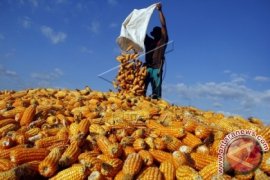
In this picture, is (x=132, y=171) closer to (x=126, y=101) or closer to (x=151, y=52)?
(x=126, y=101)

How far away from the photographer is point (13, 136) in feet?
18.5

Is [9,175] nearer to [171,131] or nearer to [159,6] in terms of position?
[171,131]

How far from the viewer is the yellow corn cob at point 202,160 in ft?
15.9

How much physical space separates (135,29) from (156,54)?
1.33m

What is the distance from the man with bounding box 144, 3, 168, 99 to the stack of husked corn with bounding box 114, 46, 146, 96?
73 cm

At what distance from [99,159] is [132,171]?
55 cm

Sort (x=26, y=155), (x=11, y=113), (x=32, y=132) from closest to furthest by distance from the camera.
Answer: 1. (x=26, y=155)
2. (x=32, y=132)
3. (x=11, y=113)

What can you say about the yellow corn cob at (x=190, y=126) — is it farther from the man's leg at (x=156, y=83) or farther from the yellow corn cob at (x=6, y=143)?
the man's leg at (x=156, y=83)

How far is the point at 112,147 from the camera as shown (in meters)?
5.05

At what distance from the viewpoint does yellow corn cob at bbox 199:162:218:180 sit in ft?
14.5

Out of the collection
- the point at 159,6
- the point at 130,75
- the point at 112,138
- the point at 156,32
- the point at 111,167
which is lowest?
the point at 111,167

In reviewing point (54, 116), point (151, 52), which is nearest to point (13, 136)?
point (54, 116)

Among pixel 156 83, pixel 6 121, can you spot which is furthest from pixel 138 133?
pixel 156 83

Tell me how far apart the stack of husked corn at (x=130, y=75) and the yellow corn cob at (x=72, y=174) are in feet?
26.1
